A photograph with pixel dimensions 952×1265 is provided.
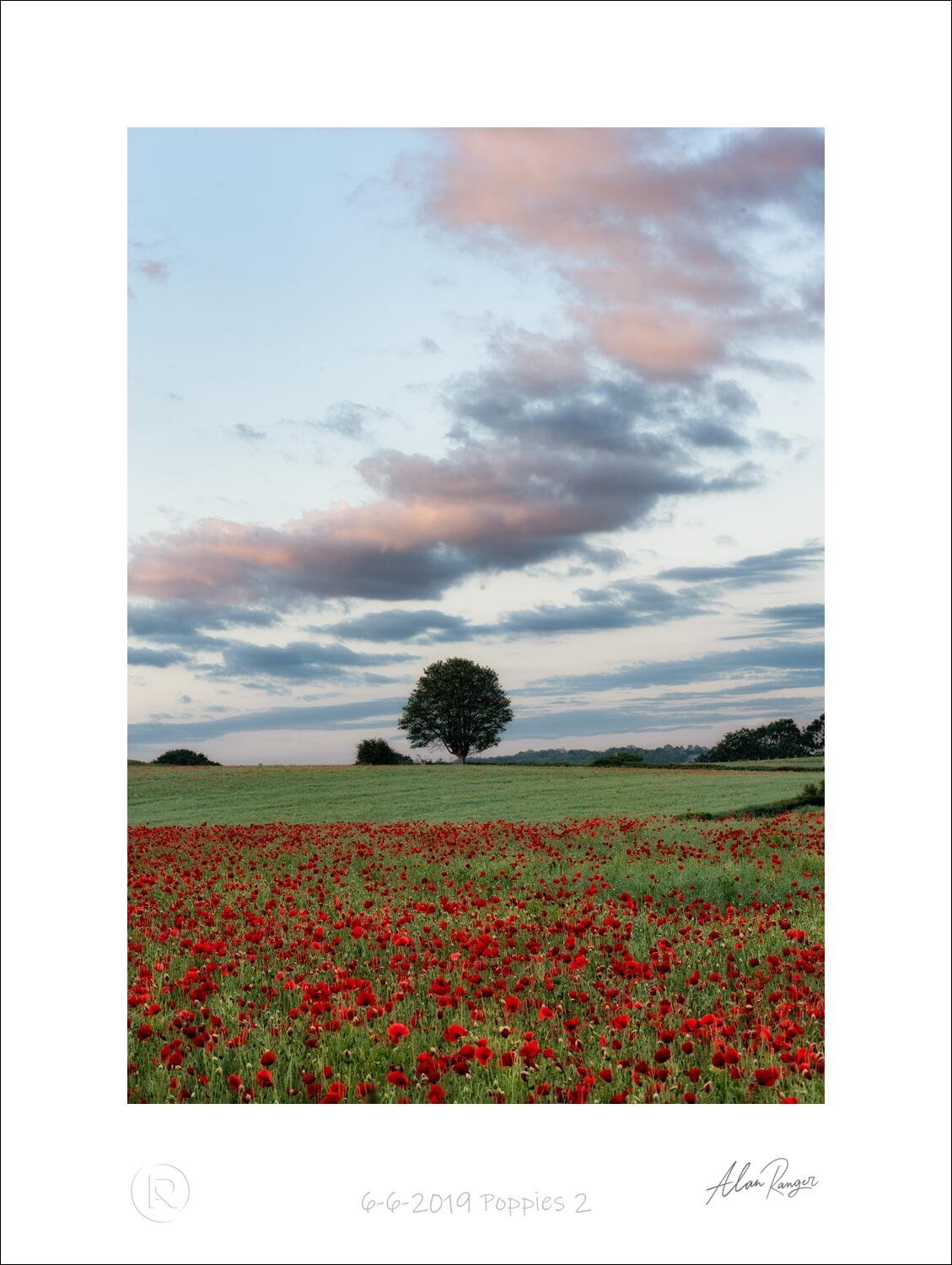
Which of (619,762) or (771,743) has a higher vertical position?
(771,743)

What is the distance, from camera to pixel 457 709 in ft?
48.8

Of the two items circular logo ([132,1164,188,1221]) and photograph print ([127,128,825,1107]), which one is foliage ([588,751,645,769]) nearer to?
photograph print ([127,128,825,1107])

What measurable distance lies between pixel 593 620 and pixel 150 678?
12.8ft

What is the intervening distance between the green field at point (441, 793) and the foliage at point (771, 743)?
67 cm

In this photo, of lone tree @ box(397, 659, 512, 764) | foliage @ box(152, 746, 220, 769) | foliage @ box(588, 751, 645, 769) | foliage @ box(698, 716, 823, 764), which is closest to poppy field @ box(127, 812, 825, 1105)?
foliage @ box(152, 746, 220, 769)

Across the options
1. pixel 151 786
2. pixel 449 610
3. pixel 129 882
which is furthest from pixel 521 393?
pixel 151 786

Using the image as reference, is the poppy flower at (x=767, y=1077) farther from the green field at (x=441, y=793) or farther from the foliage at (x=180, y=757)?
the green field at (x=441, y=793)

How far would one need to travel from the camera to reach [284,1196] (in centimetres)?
436

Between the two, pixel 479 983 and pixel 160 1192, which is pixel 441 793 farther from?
pixel 160 1192

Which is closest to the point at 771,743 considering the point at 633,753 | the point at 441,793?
the point at 633,753
